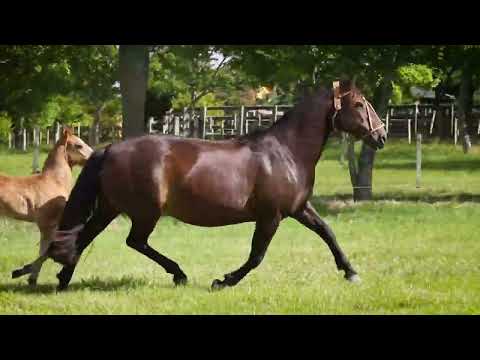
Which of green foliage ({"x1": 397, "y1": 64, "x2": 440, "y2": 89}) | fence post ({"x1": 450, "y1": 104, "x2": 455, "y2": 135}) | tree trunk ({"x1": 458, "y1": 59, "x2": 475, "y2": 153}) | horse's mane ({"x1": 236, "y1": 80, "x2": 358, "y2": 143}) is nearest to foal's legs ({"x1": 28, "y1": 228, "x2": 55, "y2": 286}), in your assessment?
horse's mane ({"x1": 236, "y1": 80, "x2": 358, "y2": 143})

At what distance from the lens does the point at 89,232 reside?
20.6 feet

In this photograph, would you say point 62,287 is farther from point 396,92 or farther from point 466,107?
point 396,92

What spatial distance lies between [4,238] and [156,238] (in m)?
1.46

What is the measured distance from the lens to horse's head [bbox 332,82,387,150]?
6.19 metres

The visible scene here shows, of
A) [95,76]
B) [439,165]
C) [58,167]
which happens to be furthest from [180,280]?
[439,165]

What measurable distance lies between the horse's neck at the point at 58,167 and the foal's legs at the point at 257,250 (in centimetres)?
167

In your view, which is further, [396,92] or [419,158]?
[396,92]

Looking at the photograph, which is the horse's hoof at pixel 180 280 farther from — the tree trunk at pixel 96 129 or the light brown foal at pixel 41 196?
the tree trunk at pixel 96 129

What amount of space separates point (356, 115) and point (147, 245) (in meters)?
1.93

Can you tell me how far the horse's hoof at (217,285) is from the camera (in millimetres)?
6183

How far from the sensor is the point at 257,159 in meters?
6.22

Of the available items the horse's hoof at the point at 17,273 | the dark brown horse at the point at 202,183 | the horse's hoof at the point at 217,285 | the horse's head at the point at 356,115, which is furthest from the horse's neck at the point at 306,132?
the horse's hoof at the point at 17,273
